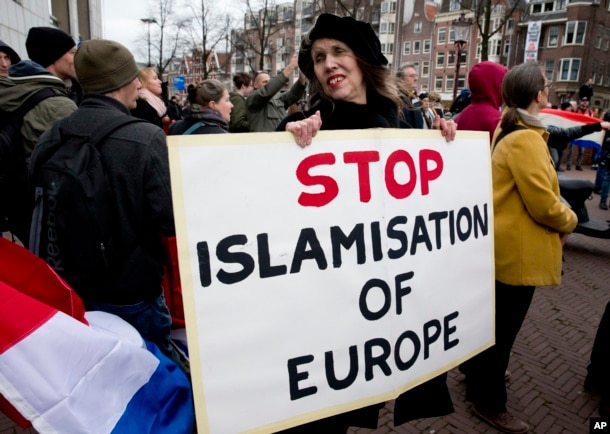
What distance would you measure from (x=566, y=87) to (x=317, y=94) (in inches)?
1983

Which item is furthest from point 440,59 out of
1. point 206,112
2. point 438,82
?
point 206,112

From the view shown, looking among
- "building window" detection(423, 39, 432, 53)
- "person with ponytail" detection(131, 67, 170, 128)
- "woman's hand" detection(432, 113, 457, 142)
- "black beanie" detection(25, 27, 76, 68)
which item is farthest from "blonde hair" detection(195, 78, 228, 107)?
"building window" detection(423, 39, 432, 53)

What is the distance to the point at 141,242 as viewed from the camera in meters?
1.72

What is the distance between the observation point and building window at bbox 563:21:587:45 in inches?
1702

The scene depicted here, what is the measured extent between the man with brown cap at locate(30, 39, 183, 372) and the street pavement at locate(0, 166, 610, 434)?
1483 mm

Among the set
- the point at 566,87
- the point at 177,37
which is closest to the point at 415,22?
the point at 566,87

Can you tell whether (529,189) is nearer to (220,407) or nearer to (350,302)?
(350,302)

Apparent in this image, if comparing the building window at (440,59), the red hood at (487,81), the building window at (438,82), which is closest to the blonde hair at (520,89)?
the red hood at (487,81)

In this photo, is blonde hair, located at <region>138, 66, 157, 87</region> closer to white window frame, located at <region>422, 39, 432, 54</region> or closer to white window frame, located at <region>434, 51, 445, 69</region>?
white window frame, located at <region>434, 51, 445, 69</region>

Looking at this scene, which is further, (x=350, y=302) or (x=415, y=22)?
(x=415, y=22)

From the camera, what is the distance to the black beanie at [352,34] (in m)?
1.74

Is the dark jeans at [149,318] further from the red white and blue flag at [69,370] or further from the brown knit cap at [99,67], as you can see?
the brown knit cap at [99,67]

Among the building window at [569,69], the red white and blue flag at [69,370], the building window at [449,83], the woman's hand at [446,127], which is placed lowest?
the red white and blue flag at [69,370]

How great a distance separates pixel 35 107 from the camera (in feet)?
8.01
